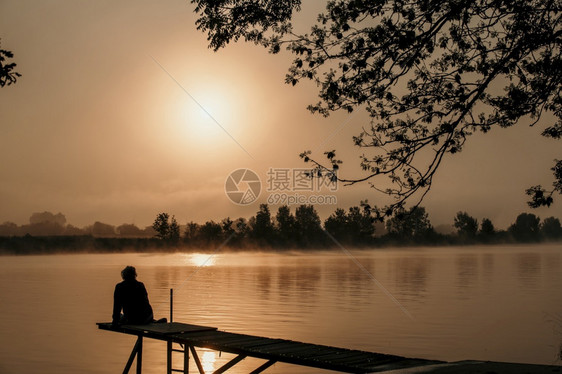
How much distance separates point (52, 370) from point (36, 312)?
15.9m

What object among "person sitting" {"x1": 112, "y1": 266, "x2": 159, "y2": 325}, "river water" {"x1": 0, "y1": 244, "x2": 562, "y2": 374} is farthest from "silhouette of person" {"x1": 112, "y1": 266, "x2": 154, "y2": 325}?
"river water" {"x1": 0, "y1": 244, "x2": 562, "y2": 374}

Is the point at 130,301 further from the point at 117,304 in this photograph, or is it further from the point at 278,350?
the point at 278,350

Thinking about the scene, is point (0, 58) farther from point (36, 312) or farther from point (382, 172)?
point (36, 312)

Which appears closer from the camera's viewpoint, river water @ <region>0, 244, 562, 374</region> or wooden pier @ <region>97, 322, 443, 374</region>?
wooden pier @ <region>97, 322, 443, 374</region>

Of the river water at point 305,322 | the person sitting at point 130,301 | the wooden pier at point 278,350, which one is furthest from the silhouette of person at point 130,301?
the river water at point 305,322

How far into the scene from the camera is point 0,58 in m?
12.8

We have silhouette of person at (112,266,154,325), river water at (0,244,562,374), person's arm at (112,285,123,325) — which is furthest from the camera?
river water at (0,244,562,374)

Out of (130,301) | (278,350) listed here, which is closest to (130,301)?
(130,301)

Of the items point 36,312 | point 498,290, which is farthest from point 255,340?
point 498,290

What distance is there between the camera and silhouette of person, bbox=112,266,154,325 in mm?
13664

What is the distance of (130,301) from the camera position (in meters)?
14.0

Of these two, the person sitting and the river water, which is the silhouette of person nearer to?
the person sitting

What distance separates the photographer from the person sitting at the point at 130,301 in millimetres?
13664

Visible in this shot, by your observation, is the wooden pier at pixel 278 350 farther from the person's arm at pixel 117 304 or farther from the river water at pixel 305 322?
the river water at pixel 305 322
